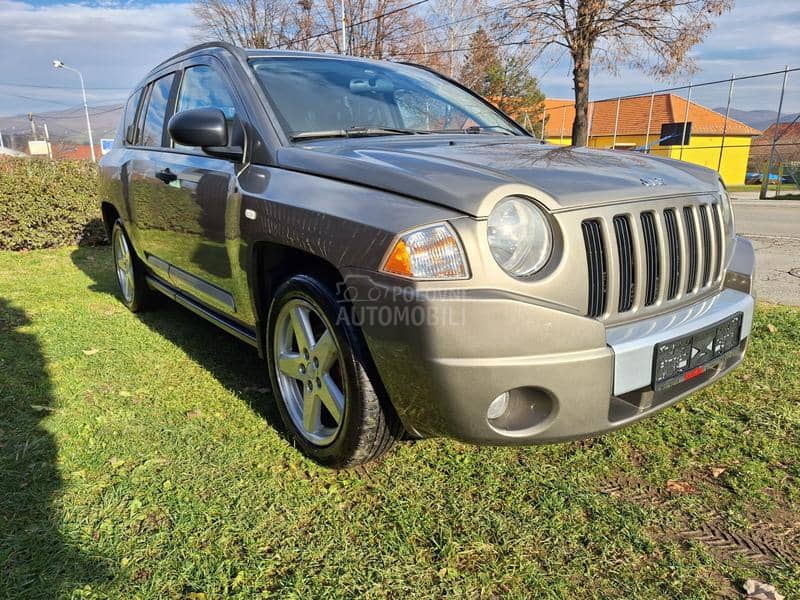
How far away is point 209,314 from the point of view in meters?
3.34

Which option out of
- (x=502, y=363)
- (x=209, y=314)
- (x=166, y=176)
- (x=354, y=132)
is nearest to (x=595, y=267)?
(x=502, y=363)

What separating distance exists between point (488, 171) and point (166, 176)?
7.60 feet

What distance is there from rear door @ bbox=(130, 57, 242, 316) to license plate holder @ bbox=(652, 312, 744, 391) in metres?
1.87

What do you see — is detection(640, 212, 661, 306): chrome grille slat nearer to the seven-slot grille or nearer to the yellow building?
the seven-slot grille

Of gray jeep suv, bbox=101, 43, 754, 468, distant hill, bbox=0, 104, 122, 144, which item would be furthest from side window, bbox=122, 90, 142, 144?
distant hill, bbox=0, 104, 122, 144

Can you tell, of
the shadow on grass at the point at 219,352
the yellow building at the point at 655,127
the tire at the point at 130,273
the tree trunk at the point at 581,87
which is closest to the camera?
the shadow on grass at the point at 219,352

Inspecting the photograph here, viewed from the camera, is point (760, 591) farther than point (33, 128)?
No

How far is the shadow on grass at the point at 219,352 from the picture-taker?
10.5 feet

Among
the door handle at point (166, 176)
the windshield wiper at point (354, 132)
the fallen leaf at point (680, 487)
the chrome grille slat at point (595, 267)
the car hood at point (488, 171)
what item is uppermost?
the windshield wiper at point (354, 132)

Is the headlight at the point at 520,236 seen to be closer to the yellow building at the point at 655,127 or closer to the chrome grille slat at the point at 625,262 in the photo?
the chrome grille slat at the point at 625,262

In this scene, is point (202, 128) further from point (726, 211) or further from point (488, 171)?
point (726, 211)

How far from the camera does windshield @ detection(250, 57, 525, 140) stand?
9.07ft

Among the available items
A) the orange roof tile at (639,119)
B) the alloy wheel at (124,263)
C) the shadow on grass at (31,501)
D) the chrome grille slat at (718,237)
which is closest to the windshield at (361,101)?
the chrome grille slat at (718,237)

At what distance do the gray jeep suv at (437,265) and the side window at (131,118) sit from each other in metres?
1.72
